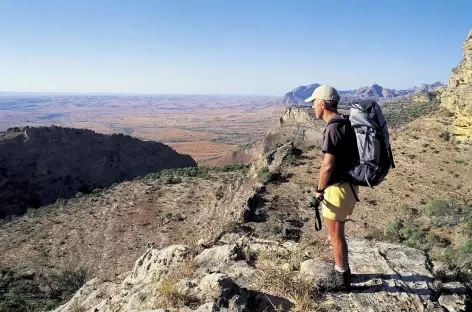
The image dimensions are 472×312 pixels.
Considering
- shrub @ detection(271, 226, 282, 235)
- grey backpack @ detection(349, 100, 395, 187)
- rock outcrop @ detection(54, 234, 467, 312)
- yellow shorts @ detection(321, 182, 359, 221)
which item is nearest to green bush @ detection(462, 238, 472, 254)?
shrub @ detection(271, 226, 282, 235)

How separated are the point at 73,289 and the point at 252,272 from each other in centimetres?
1261

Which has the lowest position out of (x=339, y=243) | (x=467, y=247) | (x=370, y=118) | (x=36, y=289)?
(x=36, y=289)

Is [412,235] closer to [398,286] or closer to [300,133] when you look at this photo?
[398,286]

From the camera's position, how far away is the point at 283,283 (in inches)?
163

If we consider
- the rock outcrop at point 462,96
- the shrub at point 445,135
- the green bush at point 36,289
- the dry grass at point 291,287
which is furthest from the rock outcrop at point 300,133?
the dry grass at point 291,287

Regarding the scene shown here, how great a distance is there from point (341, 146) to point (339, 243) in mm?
1095

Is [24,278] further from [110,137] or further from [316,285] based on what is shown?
[110,137]

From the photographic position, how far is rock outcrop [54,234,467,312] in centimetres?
390

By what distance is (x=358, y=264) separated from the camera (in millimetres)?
4801

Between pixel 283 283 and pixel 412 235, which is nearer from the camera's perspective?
pixel 283 283

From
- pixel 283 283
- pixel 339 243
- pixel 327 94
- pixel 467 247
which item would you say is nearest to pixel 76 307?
pixel 283 283

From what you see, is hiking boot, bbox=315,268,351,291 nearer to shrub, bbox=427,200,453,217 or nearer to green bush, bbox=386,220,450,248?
green bush, bbox=386,220,450,248

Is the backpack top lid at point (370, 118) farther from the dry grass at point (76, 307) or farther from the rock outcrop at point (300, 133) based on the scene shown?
the rock outcrop at point (300, 133)

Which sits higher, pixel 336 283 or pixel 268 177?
pixel 336 283
